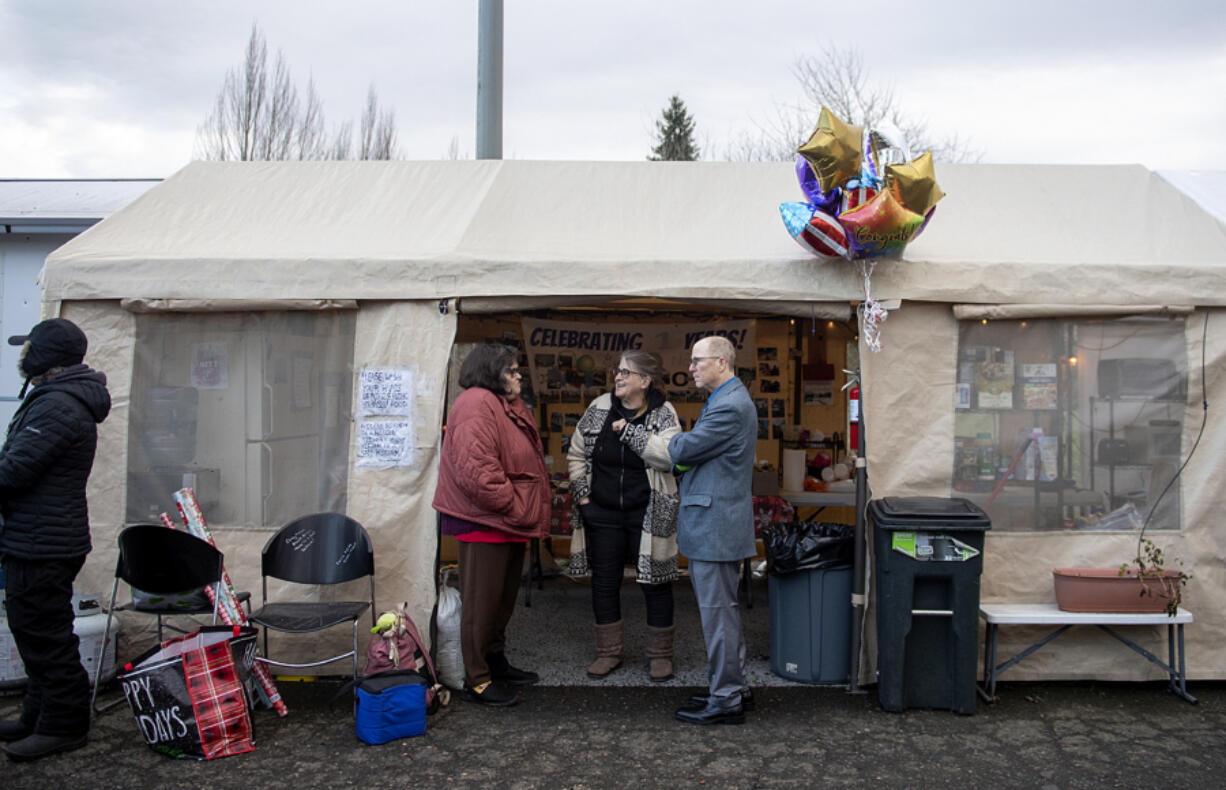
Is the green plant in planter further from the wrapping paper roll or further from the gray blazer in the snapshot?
the wrapping paper roll

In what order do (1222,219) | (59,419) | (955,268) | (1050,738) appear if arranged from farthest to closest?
(1222,219)
(955,268)
(1050,738)
(59,419)

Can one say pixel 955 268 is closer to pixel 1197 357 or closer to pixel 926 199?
pixel 926 199

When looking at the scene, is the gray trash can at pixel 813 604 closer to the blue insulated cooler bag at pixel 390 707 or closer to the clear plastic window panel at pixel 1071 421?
the clear plastic window panel at pixel 1071 421

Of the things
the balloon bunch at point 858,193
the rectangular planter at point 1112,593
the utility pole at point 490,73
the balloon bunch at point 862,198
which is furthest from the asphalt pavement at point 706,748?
the utility pole at point 490,73

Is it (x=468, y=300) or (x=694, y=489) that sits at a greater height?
(x=468, y=300)

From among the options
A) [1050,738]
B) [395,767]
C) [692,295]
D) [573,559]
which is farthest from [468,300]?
[1050,738]

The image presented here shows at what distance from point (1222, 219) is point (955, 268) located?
175 centimetres

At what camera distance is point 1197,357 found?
4.91 m

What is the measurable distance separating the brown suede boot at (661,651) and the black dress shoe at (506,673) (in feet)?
2.14

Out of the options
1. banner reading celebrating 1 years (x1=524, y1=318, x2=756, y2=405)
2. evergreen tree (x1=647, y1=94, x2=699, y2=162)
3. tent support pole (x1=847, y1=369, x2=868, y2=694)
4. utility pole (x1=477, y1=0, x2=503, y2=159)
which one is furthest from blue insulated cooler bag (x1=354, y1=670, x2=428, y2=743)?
evergreen tree (x1=647, y1=94, x2=699, y2=162)

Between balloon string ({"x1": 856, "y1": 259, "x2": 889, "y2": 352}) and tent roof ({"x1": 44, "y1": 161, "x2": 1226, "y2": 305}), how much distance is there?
0.18 ft

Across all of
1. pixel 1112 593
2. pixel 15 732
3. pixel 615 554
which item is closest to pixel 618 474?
pixel 615 554

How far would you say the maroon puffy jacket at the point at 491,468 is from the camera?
4504 millimetres

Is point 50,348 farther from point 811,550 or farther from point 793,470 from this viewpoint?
point 793,470
